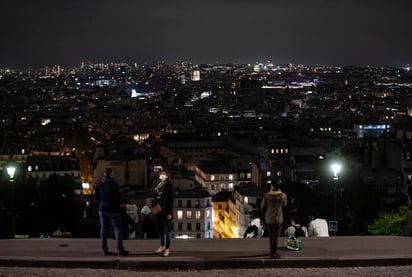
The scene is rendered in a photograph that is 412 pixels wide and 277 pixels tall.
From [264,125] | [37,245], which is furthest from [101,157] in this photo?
[264,125]

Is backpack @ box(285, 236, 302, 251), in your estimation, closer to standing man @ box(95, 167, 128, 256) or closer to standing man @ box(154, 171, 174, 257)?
standing man @ box(154, 171, 174, 257)

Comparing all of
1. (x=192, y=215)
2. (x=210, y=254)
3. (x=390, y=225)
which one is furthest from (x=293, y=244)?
(x=192, y=215)

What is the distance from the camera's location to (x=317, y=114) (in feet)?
465

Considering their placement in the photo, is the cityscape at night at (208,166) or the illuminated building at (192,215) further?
the illuminated building at (192,215)

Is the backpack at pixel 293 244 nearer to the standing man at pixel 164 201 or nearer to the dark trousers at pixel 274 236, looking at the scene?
the dark trousers at pixel 274 236

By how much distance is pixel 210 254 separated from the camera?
959 centimetres

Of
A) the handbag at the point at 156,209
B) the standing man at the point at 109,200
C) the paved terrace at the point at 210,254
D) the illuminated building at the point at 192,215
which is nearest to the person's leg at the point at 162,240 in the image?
the paved terrace at the point at 210,254

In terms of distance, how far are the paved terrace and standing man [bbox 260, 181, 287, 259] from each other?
0.67ft

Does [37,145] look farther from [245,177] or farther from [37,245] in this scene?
[37,245]

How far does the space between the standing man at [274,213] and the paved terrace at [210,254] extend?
0.67ft

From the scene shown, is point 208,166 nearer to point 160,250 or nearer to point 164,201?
point 160,250

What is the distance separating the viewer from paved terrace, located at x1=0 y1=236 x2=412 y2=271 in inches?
359

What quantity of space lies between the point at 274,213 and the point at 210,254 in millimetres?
1043

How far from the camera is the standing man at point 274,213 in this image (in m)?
9.16
